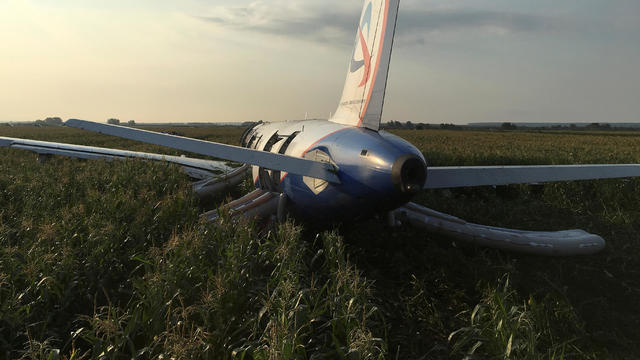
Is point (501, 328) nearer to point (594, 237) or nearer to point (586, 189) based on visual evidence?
point (594, 237)

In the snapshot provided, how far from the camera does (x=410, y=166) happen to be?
5.28m

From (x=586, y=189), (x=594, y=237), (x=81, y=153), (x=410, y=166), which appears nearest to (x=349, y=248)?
(x=410, y=166)

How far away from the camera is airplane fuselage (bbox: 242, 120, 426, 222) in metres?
5.35

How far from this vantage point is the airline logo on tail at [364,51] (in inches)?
290

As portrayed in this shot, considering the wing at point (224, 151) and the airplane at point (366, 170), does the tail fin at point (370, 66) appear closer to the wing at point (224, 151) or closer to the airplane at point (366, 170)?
the airplane at point (366, 170)

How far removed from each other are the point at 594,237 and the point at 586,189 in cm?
737

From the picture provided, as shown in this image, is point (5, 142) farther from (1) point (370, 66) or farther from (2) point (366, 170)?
(2) point (366, 170)

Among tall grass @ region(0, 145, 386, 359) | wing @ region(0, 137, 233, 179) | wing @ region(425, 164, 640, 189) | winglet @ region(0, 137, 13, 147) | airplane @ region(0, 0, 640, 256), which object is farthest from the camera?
winglet @ region(0, 137, 13, 147)

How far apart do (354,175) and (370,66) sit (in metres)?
2.56

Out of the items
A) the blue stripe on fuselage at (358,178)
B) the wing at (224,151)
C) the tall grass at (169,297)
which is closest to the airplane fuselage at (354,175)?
the blue stripe on fuselage at (358,178)

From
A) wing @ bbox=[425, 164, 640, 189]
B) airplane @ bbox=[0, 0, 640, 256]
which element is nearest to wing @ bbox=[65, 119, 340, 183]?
airplane @ bbox=[0, 0, 640, 256]

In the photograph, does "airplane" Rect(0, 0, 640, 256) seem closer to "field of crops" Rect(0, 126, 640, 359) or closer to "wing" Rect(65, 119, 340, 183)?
"wing" Rect(65, 119, 340, 183)

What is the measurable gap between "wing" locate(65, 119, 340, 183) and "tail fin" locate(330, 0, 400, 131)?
1720mm

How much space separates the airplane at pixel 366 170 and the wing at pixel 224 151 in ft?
0.05
